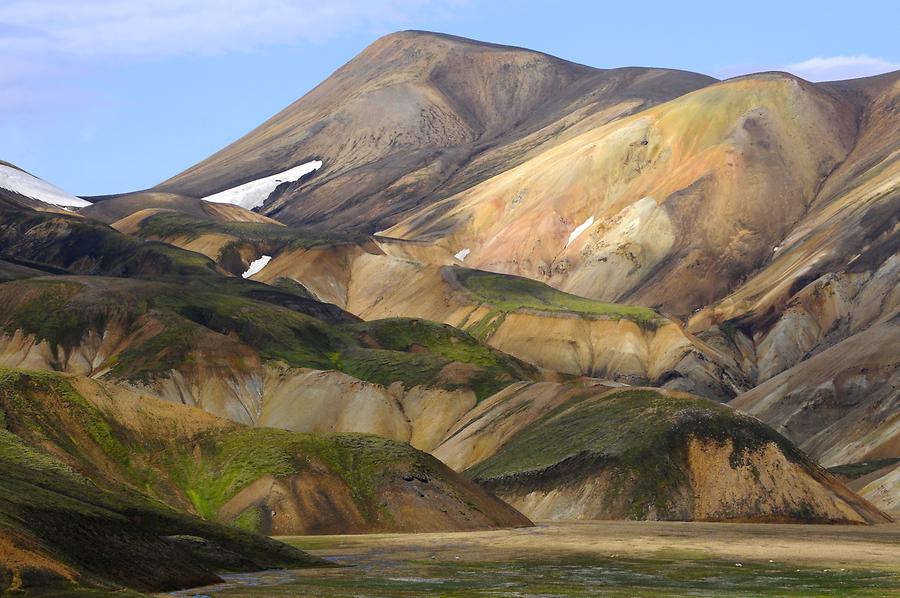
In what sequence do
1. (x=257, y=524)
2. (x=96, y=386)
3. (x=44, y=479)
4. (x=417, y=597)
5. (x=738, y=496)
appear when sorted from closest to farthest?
(x=417, y=597), (x=44, y=479), (x=257, y=524), (x=96, y=386), (x=738, y=496)

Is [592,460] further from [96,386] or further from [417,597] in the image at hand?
[417,597]

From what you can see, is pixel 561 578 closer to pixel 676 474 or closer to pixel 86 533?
pixel 86 533

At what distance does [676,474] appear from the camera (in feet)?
431

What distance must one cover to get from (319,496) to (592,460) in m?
31.2

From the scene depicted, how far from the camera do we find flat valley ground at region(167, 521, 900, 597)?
7119 centimetres

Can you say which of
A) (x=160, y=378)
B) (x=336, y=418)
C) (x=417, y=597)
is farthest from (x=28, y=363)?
(x=417, y=597)

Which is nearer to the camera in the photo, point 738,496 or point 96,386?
point 96,386

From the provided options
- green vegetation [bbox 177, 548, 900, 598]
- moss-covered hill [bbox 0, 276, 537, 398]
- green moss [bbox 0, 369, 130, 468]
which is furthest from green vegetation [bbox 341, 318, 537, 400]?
green vegetation [bbox 177, 548, 900, 598]

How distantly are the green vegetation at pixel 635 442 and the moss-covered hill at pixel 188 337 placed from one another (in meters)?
26.4

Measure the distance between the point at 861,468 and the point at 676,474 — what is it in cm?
3386

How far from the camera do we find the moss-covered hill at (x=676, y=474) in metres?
128

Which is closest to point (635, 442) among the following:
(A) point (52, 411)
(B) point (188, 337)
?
(A) point (52, 411)

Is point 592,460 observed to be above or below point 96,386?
below

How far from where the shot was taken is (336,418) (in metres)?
165
